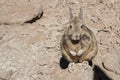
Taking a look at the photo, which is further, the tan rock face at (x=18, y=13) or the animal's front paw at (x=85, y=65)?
the tan rock face at (x=18, y=13)

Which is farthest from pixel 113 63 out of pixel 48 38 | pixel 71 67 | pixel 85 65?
pixel 48 38

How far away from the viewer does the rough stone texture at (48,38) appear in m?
7.62

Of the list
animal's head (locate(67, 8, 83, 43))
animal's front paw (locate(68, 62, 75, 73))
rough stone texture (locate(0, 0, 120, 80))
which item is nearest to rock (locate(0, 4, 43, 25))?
rough stone texture (locate(0, 0, 120, 80))

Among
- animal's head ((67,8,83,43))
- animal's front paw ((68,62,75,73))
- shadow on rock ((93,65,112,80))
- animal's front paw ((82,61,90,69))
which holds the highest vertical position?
animal's head ((67,8,83,43))

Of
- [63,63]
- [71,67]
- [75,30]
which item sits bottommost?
[63,63]

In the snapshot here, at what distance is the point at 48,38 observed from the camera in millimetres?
8688

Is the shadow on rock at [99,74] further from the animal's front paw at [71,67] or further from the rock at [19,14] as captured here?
the rock at [19,14]

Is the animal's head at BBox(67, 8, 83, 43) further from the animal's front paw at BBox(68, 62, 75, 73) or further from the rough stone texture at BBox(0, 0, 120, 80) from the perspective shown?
the rough stone texture at BBox(0, 0, 120, 80)

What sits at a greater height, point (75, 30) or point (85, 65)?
point (75, 30)

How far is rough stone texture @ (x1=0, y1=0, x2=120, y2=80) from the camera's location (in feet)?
25.0

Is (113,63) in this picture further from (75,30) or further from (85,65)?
(75,30)

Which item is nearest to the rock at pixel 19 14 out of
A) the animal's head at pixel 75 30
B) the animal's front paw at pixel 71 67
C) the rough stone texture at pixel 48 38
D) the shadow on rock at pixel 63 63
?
the rough stone texture at pixel 48 38

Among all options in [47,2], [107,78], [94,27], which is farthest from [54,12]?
[107,78]

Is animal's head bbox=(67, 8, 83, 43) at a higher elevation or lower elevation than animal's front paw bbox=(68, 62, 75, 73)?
higher
